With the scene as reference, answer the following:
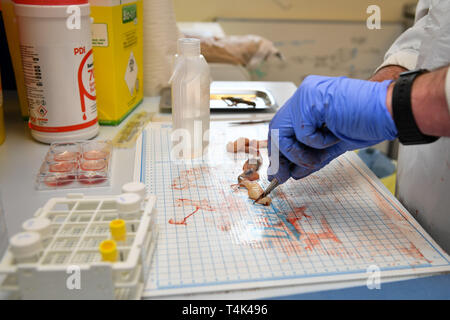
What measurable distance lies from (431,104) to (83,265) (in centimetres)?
59

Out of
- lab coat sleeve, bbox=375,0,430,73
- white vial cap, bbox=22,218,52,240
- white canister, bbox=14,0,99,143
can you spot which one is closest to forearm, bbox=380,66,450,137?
lab coat sleeve, bbox=375,0,430,73

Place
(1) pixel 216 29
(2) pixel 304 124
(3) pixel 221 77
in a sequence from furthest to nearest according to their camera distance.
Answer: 1. (1) pixel 216 29
2. (3) pixel 221 77
3. (2) pixel 304 124

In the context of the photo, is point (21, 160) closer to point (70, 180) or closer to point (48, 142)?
point (48, 142)

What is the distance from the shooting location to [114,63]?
1073mm

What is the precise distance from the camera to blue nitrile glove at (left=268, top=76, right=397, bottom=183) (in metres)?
0.69

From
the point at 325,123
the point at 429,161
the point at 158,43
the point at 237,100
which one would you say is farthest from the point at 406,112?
the point at 158,43

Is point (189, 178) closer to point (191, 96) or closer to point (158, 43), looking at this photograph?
point (191, 96)

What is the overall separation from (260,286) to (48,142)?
0.70 metres

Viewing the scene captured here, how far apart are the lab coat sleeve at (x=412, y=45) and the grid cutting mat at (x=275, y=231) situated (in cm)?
29

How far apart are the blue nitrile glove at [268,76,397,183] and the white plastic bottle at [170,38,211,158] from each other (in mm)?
223

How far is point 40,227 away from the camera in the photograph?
535 mm

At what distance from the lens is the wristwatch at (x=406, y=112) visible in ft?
2.11

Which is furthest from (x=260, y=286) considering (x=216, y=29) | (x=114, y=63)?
(x=216, y=29)

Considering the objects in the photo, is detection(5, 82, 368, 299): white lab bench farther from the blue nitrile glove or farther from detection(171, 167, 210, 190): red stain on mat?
the blue nitrile glove
